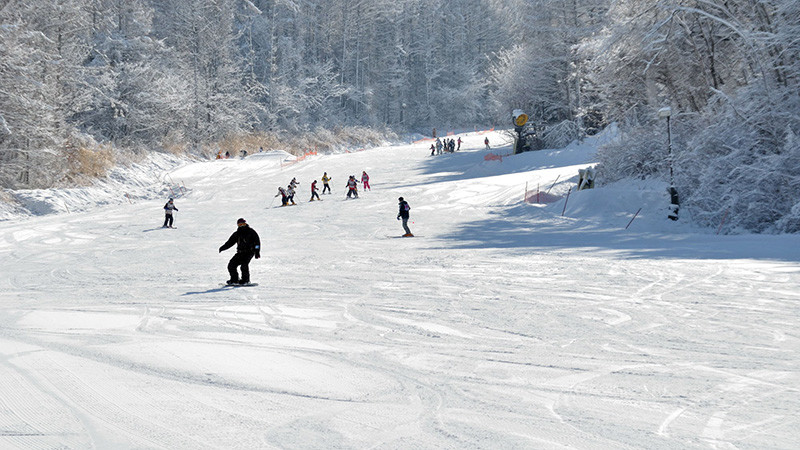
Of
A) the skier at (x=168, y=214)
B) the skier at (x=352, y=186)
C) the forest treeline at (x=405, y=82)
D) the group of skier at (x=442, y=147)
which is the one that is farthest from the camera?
the group of skier at (x=442, y=147)

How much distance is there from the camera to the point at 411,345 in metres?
7.05

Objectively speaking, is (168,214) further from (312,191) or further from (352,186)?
(352,186)

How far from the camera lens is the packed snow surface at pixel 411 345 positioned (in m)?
4.59

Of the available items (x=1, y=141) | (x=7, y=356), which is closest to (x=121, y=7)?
(x=1, y=141)

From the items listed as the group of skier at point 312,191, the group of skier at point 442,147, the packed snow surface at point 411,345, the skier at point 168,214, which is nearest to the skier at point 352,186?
the group of skier at point 312,191

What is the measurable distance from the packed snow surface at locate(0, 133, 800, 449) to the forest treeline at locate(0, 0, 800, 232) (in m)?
3.85

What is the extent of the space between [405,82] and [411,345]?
3138 inches

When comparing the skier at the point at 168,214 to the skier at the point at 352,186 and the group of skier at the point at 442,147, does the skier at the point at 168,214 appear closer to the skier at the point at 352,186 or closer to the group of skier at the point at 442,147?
the skier at the point at 352,186

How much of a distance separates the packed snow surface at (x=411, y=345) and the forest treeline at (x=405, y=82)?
152 inches

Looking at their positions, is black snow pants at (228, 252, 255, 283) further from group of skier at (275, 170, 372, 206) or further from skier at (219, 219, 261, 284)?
group of skier at (275, 170, 372, 206)

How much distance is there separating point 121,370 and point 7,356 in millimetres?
1476

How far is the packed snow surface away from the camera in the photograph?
4.59 metres

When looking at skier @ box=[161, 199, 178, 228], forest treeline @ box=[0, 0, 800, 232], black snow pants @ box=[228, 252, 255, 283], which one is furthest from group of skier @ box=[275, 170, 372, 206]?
black snow pants @ box=[228, 252, 255, 283]

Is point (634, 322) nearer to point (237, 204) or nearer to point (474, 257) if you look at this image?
point (474, 257)
